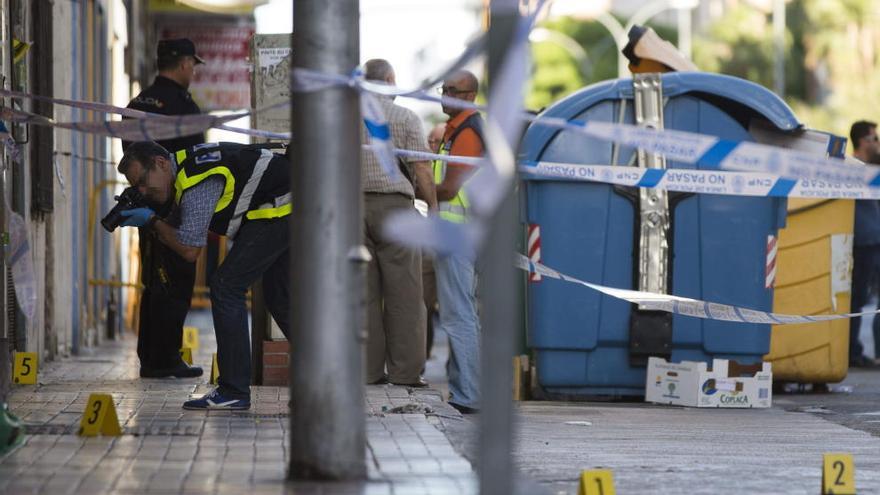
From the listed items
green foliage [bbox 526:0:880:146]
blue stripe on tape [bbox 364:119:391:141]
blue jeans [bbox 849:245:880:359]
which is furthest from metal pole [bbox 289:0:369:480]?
green foliage [bbox 526:0:880:146]

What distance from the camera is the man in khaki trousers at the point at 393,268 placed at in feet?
32.1

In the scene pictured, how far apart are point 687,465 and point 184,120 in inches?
98.0

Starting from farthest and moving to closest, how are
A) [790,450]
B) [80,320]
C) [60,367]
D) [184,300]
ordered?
[80,320] < [60,367] < [184,300] < [790,450]

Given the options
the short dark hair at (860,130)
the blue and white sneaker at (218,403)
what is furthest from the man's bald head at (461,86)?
the short dark hair at (860,130)

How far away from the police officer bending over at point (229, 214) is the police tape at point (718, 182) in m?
1.54

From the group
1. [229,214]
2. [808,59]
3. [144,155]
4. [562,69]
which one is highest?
[562,69]

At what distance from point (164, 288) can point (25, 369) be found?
112 centimetres

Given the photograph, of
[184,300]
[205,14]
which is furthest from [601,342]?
[205,14]

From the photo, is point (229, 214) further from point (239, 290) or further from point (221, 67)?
point (221, 67)

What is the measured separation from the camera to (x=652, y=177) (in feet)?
32.3

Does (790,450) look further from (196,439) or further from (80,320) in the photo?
(80,320)

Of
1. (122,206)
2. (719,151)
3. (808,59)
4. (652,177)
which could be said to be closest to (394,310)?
(652,177)

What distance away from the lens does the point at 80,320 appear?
14.0 m

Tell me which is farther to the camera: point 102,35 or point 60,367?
point 102,35
